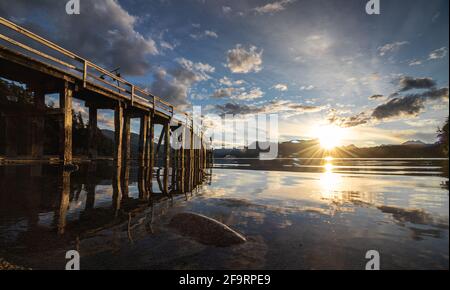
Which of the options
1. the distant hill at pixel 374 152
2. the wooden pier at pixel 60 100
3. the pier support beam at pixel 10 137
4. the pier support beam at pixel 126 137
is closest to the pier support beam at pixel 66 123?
the wooden pier at pixel 60 100

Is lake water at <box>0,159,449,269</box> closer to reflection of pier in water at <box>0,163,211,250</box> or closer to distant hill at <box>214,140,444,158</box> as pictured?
reflection of pier in water at <box>0,163,211,250</box>

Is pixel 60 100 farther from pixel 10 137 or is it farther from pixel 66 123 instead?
pixel 10 137

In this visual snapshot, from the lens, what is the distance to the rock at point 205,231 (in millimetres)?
3367

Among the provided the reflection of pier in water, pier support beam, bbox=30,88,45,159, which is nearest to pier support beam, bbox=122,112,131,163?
pier support beam, bbox=30,88,45,159

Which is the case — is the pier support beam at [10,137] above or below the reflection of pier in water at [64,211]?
above

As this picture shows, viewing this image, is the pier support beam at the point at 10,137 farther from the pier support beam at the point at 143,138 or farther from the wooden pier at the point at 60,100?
the pier support beam at the point at 143,138

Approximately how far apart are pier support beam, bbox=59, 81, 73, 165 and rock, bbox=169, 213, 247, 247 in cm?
889

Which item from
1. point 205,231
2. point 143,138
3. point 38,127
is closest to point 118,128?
point 38,127

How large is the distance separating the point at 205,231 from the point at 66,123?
985cm

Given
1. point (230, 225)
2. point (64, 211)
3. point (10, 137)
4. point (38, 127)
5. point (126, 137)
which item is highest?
point (38, 127)

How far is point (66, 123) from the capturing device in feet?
32.2

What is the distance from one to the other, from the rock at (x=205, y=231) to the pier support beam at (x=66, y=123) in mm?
8892
